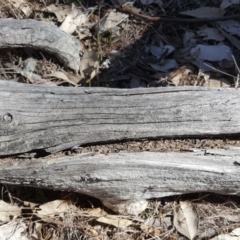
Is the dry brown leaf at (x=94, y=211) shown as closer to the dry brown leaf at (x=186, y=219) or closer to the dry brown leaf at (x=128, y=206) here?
the dry brown leaf at (x=128, y=206)

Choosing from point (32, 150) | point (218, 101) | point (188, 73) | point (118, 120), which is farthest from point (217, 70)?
point (32, 150)

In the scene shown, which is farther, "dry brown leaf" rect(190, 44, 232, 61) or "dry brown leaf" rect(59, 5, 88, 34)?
"dry brown leaf" rect(59, 5, 88, 34)

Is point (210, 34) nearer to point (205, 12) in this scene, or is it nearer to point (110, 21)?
point (205, 12)

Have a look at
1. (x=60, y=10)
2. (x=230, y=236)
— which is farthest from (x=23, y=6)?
(x=230, y=236)

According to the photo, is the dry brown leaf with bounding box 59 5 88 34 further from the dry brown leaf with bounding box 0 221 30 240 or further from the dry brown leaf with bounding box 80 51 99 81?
the dry brown leaf with bounding box 0 221 30 240

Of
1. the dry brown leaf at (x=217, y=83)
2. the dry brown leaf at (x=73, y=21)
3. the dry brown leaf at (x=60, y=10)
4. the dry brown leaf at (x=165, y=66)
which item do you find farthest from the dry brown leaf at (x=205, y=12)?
the dry brown leaf at (x=60, y=10)

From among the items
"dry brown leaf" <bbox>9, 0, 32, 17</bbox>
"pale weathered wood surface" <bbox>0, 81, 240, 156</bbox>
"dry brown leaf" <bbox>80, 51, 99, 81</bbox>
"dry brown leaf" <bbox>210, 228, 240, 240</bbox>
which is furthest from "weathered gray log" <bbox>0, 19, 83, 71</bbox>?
"dry brown leaf" <bbox>210, 228, 240, 240</bbox>
